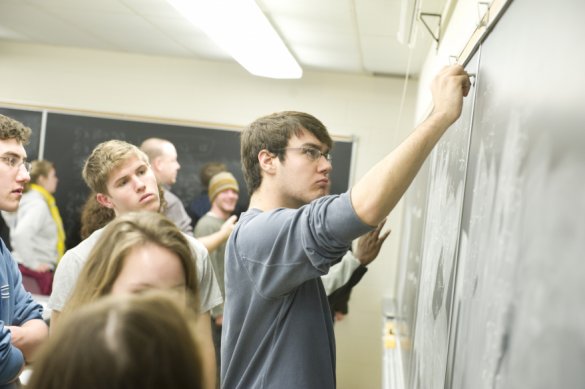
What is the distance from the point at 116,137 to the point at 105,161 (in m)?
2.84

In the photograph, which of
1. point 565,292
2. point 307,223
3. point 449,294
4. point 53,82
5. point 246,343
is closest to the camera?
point 565,292

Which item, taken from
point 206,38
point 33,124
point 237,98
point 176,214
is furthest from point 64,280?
point 33,124

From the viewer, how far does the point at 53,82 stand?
15.5 ft

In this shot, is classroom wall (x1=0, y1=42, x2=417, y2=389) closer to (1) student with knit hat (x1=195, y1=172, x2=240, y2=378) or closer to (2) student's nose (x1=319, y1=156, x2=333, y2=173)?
(1) student with knit hat (x1=195, y1=172, x2=240, y2=378)

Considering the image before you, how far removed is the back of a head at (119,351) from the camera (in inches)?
20.4

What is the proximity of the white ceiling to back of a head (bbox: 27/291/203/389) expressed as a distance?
2154 millimetres

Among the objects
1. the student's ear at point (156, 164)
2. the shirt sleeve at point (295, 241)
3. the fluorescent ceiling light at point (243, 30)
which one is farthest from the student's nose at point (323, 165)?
the student's ear at point (156, 164)

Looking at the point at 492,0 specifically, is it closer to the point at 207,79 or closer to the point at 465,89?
the point at 465,89

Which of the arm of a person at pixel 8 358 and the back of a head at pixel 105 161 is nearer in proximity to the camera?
the arm of a person at pixel 8 358

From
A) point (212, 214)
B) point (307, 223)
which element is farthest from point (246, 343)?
point (212, 214)

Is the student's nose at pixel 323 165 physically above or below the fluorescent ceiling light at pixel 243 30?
below

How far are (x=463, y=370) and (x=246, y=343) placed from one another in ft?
1.81

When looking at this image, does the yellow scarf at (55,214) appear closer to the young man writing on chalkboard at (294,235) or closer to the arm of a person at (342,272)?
the arm of a person at (342,272)

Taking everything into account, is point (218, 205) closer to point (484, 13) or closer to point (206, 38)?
point (206, 38)
